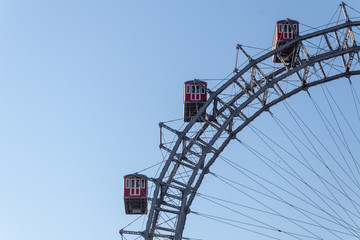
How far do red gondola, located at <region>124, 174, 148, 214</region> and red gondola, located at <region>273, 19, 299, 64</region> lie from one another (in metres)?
10.2

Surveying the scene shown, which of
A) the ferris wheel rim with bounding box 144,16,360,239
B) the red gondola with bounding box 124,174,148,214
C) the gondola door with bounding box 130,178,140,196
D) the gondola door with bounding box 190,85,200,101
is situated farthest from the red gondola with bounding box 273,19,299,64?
the gondola door with bounding box 130,178,140,196

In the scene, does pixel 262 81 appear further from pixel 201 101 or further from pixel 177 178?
pixel 177 178

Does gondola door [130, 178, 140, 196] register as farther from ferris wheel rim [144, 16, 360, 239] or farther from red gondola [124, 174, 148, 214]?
ferris wheel rim [144, 16, 360, 239]

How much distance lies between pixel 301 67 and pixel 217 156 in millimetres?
6827

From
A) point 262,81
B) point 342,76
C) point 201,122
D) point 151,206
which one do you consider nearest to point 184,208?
point 151,206

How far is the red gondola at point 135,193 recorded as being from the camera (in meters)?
51.4

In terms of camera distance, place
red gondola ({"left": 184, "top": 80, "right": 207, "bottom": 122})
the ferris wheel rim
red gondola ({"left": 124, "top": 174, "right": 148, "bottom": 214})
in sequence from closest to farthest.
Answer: the ferris wheel rim < red gondola ({"left": 124, "top": 174, "right": 148, "bottom": 214}) < red gondola ({"left": 184, "top": 80, "right": 207, "bottom": 122})

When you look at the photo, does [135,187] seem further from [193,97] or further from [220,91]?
[220,91]

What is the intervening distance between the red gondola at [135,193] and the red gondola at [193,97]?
440cm

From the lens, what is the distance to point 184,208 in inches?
1997

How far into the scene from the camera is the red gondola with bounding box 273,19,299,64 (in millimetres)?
51438

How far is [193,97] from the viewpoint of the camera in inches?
2053

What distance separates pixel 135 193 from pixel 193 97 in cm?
639

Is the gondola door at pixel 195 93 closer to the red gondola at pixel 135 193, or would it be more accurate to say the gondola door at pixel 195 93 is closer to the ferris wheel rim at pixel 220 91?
the ferris wheel rim at pixel 220 91
